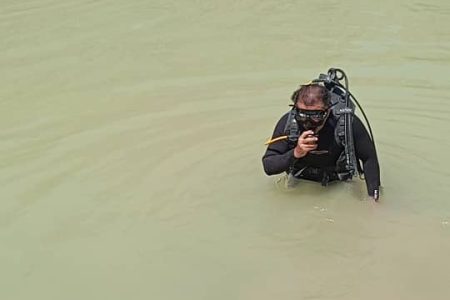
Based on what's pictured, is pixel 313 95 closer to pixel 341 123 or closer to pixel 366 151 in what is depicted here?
pixel 341 123

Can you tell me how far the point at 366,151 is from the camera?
468 centimetres

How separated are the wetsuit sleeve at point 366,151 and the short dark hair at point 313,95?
1.10ft

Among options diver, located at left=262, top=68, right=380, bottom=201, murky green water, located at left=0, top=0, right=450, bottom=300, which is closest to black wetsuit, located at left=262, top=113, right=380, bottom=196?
diver, located at left=262, top=68, right=380, bottom=201

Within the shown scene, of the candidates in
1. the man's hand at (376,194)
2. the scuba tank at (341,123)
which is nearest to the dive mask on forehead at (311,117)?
the scuba tank at (341,123)

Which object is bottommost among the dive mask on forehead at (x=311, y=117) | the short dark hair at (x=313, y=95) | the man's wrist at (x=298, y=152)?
the man's wrist at (x=298, y=152)

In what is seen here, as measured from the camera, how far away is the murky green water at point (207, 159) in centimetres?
444

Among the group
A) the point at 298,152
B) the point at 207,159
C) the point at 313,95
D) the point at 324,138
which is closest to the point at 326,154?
the point at 324,138

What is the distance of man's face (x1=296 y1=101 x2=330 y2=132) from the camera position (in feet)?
14.5

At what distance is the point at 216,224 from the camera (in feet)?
16.1

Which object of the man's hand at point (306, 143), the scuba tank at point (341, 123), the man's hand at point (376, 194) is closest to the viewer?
the man's hand at point (306, 143)

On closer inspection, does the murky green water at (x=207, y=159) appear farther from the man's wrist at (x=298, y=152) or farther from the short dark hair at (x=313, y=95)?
the short dark hair at (x=313, y=95)

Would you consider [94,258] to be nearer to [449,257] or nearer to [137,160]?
[137,160]

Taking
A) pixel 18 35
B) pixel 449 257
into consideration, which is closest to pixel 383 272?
pixel 449 257

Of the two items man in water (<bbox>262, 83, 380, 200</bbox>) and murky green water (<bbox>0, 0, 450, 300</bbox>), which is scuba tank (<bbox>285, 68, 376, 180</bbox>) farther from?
murky green water (<bbox>0, 0, 450, 300</bbox>)
